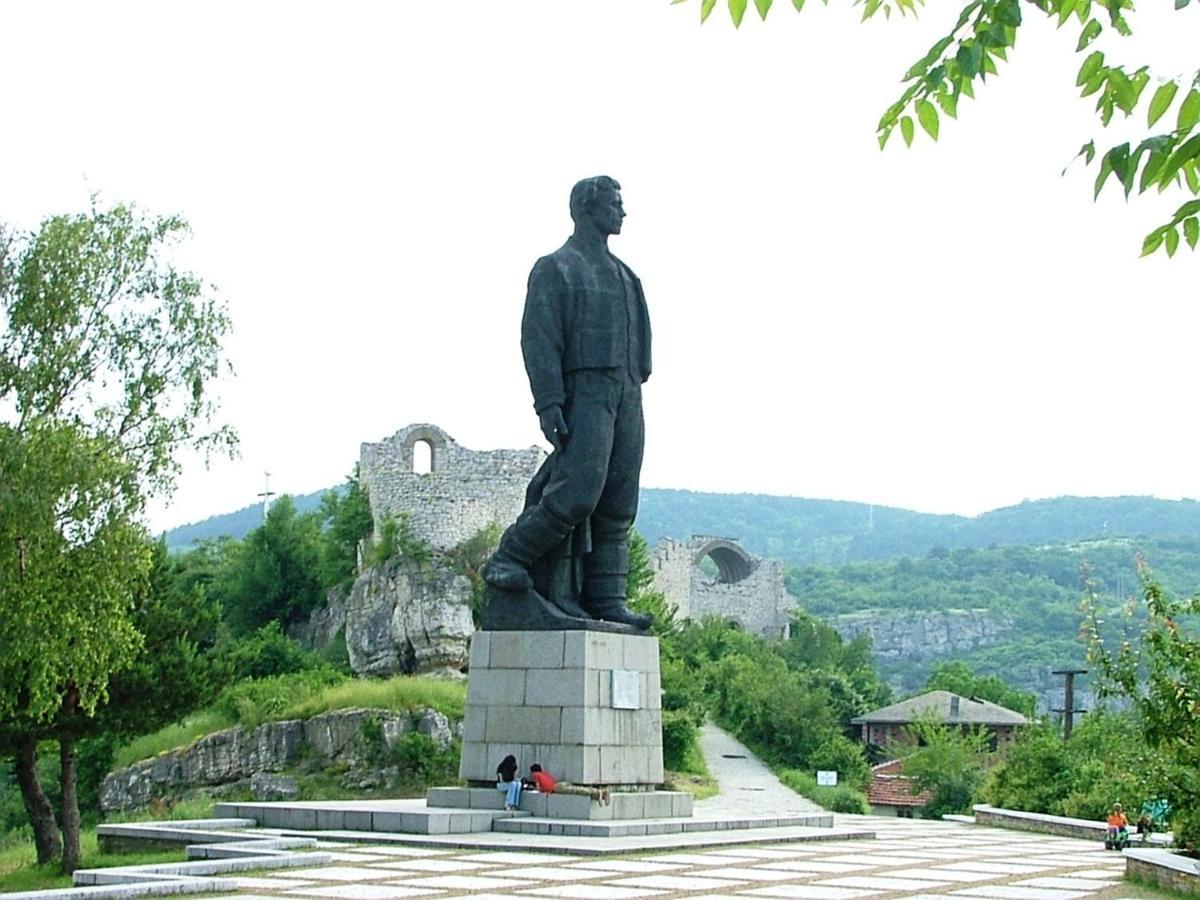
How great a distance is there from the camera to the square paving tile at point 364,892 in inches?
359

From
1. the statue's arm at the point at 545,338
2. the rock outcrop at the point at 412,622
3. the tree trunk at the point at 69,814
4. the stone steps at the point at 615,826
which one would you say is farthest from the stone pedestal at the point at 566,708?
the rock outcrop at the point at 412,622

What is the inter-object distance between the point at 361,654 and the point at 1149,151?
33.0 m

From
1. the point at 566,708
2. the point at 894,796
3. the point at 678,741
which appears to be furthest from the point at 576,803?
the point at 894,796

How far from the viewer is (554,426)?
14508 mm

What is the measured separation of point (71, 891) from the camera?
29.5ft

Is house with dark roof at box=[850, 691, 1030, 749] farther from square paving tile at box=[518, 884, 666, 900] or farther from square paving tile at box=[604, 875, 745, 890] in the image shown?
square paving tile at box=[518, 884, 666, 900]

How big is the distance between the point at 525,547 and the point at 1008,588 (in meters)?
104

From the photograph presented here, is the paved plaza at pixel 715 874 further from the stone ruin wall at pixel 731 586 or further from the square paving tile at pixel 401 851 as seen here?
the stone ruin wall at pixel 731 586

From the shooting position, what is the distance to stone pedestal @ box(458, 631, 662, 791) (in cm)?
1386

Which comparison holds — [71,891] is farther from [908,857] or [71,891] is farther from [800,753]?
[800,753]

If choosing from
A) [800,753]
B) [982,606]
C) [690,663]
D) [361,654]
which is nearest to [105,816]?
[361,654]

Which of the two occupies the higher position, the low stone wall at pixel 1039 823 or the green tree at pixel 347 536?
the green tree at pixel 347 536

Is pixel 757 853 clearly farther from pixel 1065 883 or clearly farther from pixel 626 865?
pixel 1065 883

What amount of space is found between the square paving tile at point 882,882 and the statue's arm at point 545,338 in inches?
214
